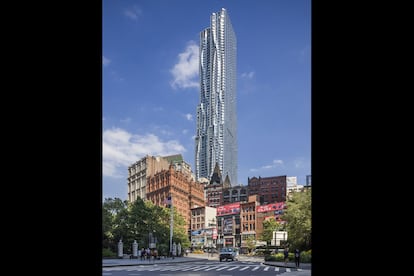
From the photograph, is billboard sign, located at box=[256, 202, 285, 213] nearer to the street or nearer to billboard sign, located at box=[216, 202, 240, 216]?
billboard sign, located at box=[216, 202, 240, 216]

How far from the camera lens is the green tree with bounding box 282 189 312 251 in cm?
1365

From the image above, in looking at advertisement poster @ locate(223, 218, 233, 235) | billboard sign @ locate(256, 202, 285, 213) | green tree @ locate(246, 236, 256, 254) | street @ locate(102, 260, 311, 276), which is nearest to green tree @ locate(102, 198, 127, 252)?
street @ locate(102, 260, 311, 276)

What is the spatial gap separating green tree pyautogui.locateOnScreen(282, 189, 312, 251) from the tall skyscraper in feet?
192

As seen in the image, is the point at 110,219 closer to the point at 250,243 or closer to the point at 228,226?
the point at 250,243

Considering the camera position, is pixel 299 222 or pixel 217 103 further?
pixel 217 103

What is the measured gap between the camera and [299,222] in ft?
45.5

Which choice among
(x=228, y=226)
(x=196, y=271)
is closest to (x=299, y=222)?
(x=196, y=271)

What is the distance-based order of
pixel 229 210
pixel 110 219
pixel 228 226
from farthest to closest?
pixel 229 210 → pixel 228 226 → pixel 110 219

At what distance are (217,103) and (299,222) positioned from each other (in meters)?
61.9
